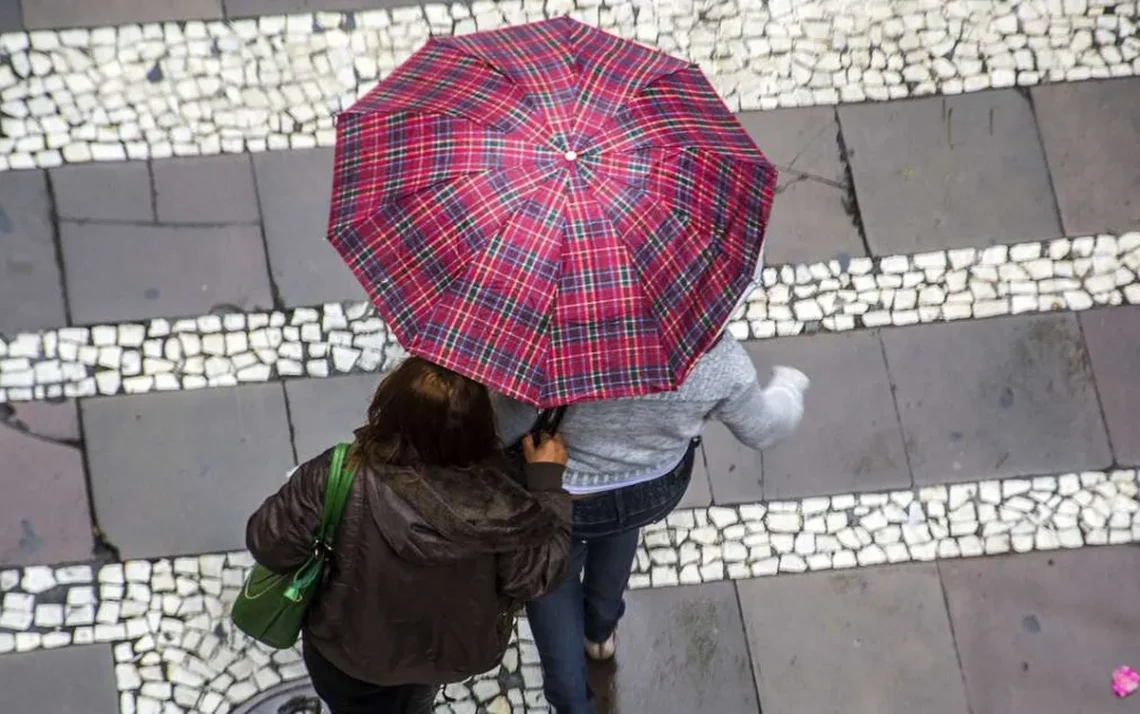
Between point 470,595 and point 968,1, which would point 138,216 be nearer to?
point 470,595

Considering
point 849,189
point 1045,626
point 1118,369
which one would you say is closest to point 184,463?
point 849,189

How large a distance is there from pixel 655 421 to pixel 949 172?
8.49 ft

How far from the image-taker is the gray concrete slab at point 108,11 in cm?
471

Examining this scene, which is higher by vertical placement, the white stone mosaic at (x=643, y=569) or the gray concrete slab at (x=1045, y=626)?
the white stone mosaic at (x=643, y=569)

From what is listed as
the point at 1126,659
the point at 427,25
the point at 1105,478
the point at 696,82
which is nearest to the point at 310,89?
the point at 427,25

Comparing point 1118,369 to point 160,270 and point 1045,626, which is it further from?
point 160,270

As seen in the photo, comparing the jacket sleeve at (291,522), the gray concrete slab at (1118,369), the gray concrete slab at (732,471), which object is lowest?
the gray concrete slab at (732,471)

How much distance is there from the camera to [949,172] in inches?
191

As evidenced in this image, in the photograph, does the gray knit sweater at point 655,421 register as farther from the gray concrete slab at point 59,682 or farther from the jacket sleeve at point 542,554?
the gray concrete slab at point 59,682

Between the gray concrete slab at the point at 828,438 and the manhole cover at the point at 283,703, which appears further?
the gray concrete slab at the point at 828,438

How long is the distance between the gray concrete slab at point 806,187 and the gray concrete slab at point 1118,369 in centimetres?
93

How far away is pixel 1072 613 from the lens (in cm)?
434

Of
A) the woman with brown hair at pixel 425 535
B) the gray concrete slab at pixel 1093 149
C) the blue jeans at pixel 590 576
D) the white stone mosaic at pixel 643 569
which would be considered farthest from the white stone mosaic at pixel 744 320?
the woman with brown hair at pixel 425 535

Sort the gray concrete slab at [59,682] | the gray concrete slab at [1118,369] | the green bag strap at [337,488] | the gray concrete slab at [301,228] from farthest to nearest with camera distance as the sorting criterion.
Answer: the gray concrete slab at [1118,369], the gray concrete slab at [301,228], the gray concrete slab at [59,682], the green bag strap at [337,488]
